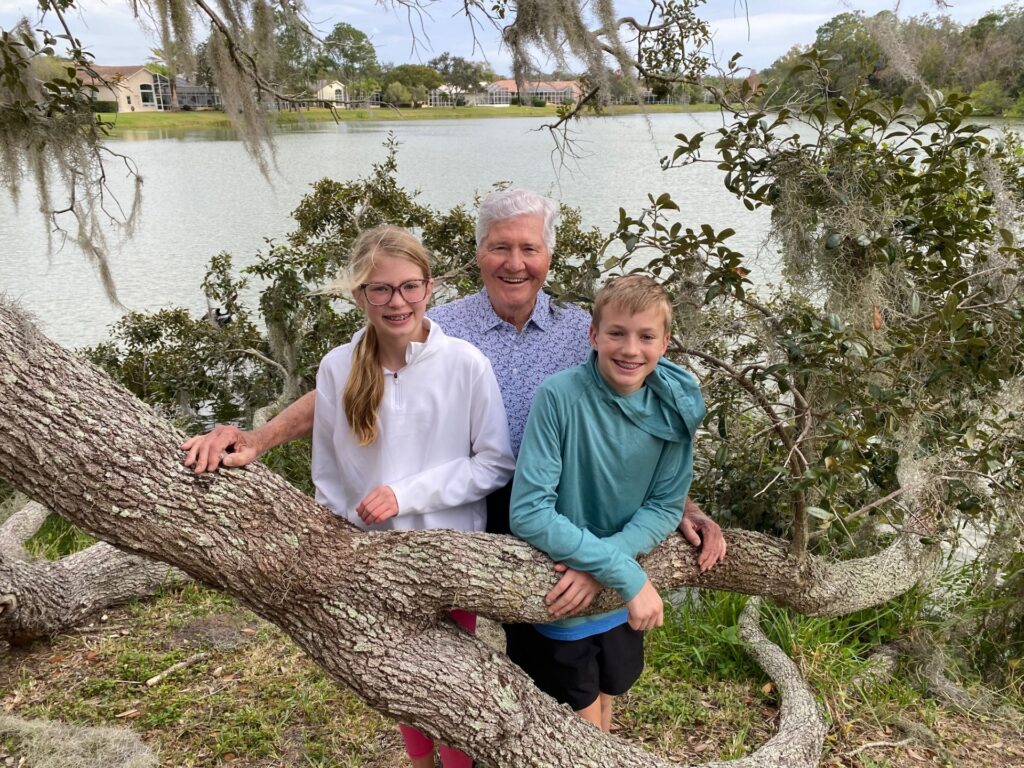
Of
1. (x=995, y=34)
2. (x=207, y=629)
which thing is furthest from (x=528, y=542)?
(x=995, y=34)

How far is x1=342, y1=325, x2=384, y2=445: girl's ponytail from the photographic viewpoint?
71.5 inches

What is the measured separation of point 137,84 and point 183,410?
8.15 meters

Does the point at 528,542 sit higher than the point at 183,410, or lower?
higher

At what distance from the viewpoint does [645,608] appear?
1782 mm

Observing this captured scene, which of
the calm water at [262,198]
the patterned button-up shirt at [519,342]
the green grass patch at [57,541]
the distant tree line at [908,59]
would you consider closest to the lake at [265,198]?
the calm water at [262,198]

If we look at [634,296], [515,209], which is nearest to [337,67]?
[515,209]

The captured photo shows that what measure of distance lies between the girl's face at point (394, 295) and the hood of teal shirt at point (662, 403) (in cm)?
44

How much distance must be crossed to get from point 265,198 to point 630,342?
424 inches

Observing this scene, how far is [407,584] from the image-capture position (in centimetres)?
178

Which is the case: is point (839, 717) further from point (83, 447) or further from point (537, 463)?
point (83, 447)

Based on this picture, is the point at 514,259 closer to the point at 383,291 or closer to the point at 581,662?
the point at 383,291

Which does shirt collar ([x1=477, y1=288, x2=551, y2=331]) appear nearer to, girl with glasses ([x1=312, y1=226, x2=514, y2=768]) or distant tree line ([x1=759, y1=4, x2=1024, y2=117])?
girl with glasses ([x1=312, y1=226, x2=514, y2=768])

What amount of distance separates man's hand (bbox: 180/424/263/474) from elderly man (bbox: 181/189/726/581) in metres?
0.16

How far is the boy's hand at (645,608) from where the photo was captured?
1778 mm
